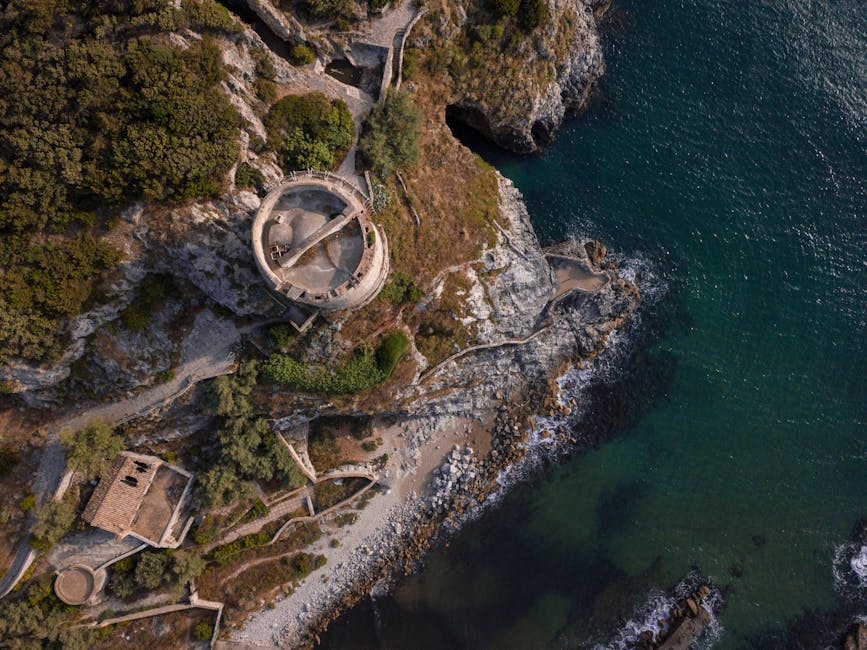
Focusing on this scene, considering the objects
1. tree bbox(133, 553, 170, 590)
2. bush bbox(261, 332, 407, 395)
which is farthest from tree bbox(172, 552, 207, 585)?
bush bbox(261, 332, 407, 395)

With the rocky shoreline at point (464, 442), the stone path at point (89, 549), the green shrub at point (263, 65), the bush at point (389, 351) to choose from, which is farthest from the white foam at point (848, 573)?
the green shrub at point (263, 65)

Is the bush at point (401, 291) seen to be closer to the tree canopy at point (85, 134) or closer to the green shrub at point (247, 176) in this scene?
the green shrub at point (247, 176)

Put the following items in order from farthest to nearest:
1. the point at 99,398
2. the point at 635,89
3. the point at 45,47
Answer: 1. the point at 635,89
2. the point at 99,398
3. the point at 45,47

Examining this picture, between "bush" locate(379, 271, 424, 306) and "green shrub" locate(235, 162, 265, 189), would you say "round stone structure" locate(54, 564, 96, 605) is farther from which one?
"green shrub" locate(235, 162, 265, 189)

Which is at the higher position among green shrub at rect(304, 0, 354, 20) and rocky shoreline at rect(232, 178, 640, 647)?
green shrub at rect(304, 0, 354, 20)

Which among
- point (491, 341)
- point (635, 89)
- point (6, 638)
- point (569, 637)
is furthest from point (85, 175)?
point (569, 637)

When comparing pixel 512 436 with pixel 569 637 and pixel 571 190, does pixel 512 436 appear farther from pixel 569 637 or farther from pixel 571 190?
pixel 571 190
